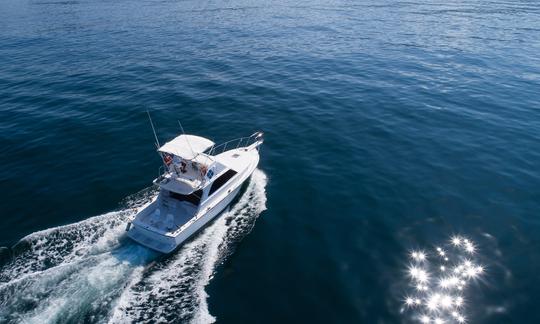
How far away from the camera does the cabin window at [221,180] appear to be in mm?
23517

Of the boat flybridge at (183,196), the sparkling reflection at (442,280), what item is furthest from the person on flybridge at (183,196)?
the sparkling reflection at (442,280)

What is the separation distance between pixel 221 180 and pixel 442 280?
1533cm

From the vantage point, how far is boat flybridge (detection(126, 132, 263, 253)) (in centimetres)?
2072

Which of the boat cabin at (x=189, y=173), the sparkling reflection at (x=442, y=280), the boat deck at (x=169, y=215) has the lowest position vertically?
the sparkling reflection at (x=442, y=280)

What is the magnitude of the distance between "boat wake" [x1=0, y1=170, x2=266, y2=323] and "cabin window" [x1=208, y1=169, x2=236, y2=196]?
234 centimetres

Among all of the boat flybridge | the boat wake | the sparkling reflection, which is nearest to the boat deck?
the boat flybridge

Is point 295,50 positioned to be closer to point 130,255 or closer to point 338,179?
point 338,179

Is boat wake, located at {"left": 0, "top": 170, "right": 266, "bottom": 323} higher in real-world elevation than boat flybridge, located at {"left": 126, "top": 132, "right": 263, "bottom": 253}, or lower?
lower

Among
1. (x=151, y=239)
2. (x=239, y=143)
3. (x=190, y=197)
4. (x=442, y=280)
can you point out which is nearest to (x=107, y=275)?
(x=151, y=239)

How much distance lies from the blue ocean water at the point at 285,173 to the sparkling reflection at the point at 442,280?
50 centimetres

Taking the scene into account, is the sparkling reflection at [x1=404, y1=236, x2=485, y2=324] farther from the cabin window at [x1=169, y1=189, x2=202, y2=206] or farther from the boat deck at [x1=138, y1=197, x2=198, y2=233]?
the boat deck at [x1=138, y1=197, x2=198, y2=233]

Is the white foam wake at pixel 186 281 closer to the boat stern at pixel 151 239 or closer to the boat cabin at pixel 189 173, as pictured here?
the boat stern at pixel 151 239

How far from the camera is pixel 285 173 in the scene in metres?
27.8

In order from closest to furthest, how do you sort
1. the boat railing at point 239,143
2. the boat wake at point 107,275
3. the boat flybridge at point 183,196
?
the boat wake at point 107,275
the boat flybridge at point 183,196
the boat railing at point 239,143
